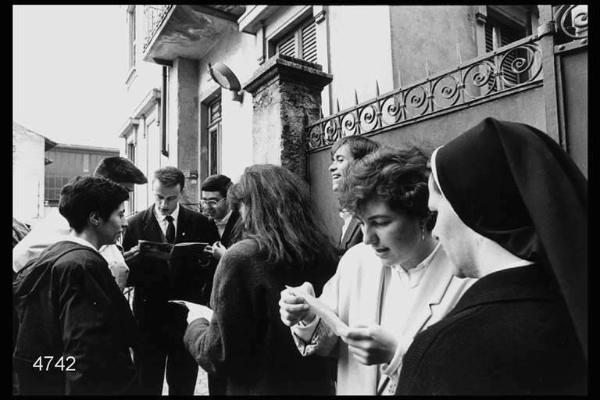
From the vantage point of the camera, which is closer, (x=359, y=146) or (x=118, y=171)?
(x=359, y=146)

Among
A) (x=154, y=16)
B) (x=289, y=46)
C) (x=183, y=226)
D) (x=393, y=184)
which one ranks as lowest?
(x=183, y=226)

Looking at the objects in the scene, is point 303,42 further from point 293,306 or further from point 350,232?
point 293,306

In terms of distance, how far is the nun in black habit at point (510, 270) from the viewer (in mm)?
885

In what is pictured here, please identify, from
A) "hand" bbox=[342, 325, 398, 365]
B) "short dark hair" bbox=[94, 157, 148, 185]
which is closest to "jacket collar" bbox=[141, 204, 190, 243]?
"short dark hair" bbox=[94, 157, 148, 185]

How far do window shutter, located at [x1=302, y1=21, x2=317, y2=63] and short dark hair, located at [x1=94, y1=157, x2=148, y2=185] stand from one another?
4.35 m

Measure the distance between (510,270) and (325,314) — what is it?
72 centimetres

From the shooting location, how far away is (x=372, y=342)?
4.45 feet

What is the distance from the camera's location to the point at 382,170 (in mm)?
1726

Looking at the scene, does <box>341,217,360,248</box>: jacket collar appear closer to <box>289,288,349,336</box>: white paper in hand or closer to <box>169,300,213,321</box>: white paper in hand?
<box>169,300,213,321</box>: white paper in hand

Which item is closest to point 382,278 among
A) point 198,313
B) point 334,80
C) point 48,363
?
point 198,313

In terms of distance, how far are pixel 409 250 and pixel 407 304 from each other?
22 centimetres

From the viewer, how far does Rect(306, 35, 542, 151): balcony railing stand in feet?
8.76

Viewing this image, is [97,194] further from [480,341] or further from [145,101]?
[145,101]

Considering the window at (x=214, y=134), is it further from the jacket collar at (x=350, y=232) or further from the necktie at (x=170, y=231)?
the jacket collar at (x=350, y=232)
